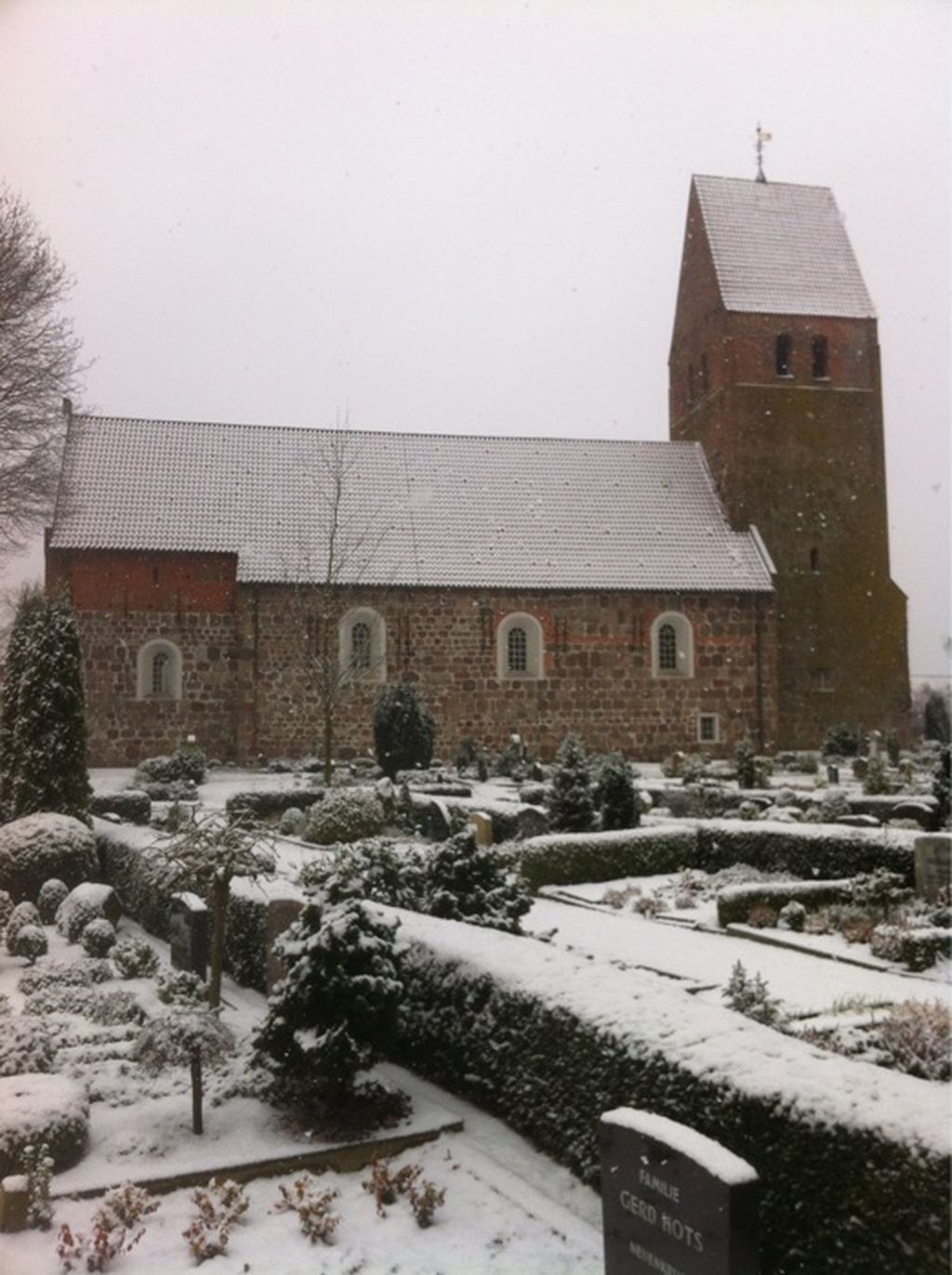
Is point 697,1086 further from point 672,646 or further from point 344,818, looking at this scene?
point 672,646

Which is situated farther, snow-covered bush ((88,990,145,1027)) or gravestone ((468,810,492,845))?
gravestone ((468,810,492,845))

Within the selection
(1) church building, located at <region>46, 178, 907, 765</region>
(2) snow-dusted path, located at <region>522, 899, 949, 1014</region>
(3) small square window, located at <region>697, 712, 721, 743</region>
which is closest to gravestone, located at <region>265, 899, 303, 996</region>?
(2) snow-dusted path, located at <region>522, 899, 949, 1014</region>

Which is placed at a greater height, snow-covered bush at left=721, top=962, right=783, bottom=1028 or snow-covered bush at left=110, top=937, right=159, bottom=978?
snow-covered bush at left=721, top=962, right=783, bottom=1028

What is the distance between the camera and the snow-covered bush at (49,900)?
1116 centimetres

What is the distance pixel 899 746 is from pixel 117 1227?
2558cm

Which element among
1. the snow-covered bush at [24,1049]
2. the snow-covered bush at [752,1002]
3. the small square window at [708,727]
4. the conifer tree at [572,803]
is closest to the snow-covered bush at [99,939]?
the snow-covered bush at [24,1049]

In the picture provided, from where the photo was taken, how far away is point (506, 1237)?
4953 millimetres

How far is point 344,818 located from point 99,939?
5.51m

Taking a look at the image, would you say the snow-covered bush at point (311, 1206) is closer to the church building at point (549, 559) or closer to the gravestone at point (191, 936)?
the gravestone at point (191, 936)

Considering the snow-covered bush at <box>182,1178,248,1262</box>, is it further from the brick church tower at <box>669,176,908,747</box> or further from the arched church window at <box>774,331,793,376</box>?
the arched church window at <box>774,331,793,376</box>

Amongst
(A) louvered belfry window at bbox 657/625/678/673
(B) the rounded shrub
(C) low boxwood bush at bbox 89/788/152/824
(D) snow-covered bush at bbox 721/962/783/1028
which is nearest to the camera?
(D) snow-covered bush at bbox 721/962/783/1028

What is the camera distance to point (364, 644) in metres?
25.6

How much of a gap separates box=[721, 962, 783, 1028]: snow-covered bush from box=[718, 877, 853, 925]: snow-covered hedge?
3622 millimetres

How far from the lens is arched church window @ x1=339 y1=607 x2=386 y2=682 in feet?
83.1
